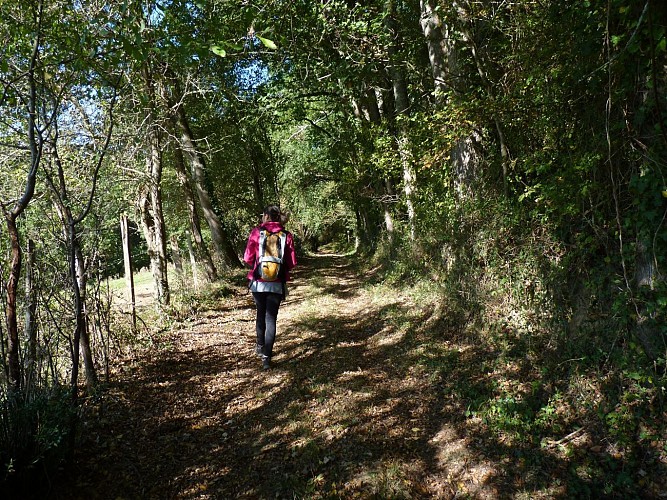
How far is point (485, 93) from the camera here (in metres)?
5.84

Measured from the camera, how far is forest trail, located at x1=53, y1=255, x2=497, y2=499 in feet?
10.9

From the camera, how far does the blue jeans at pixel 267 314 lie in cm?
547

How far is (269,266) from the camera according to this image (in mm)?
5395

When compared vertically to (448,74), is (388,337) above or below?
below

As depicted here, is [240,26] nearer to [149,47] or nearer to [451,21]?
[451,21]

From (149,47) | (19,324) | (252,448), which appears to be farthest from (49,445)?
(149,47)

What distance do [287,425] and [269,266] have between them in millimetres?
2095

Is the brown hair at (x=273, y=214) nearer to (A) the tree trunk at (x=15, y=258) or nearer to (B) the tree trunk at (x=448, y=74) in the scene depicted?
A: (A) the tree trunk at (x=15, y=258)

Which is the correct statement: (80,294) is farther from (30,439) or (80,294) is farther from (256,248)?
(256,248)

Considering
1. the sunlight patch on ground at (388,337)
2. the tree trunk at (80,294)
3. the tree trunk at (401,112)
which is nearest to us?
the tree trunk at (80,294)

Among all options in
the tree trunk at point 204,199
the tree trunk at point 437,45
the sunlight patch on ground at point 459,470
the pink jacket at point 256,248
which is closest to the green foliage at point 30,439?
the pink jacket at point 256,248

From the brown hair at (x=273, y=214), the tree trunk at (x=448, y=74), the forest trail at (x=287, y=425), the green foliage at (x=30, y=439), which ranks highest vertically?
the tree trunk at (x=448, y=74)

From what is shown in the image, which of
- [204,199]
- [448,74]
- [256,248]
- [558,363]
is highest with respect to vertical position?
[448,74]

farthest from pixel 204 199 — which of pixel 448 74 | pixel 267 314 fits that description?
pixel 448 74
